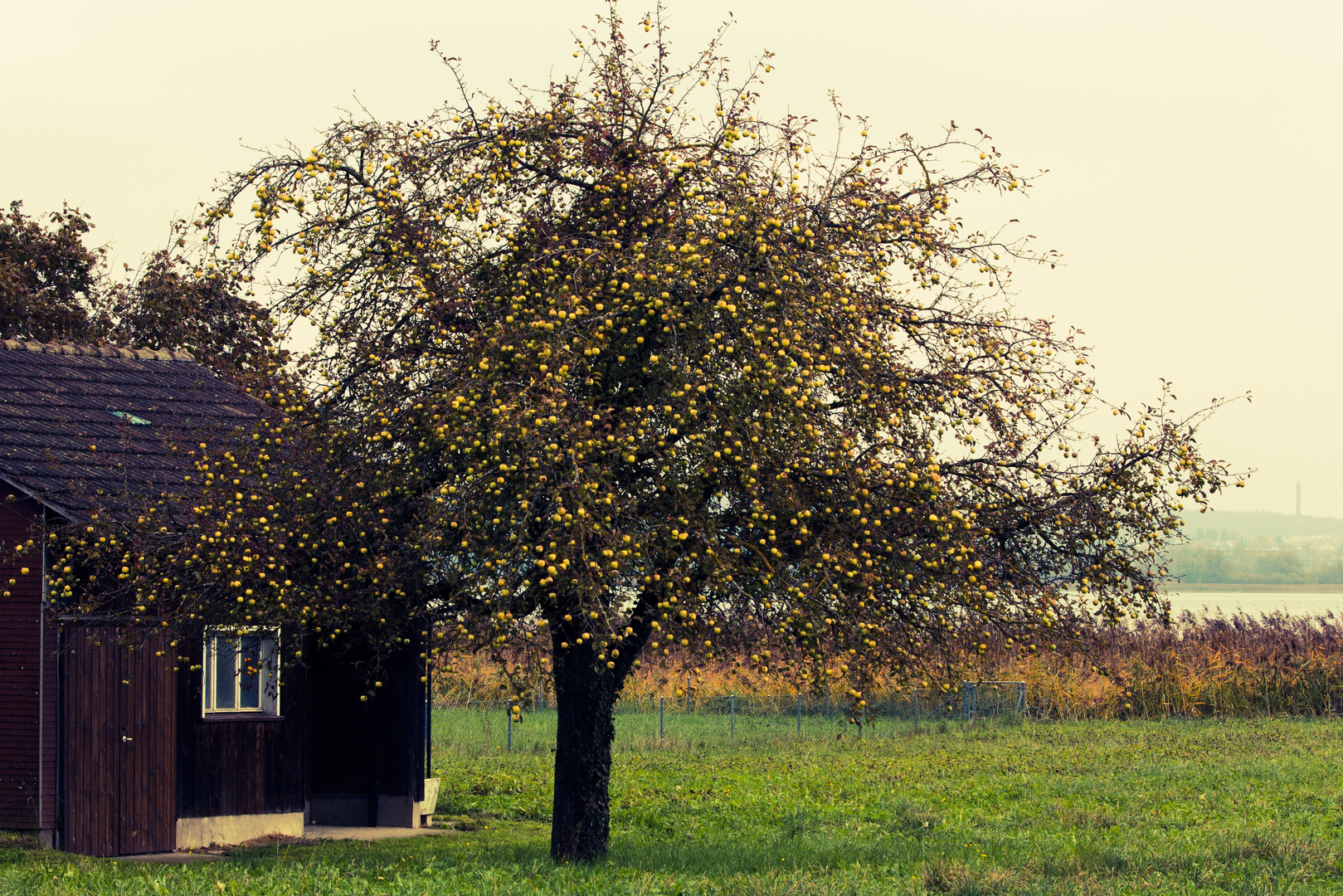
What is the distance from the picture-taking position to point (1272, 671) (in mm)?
34188

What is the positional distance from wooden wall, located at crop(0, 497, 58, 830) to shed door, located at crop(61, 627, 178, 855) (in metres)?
0.27

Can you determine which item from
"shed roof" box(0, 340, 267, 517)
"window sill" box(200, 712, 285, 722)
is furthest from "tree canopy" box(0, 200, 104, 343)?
"window sill" box(200, 712, 285, 722)

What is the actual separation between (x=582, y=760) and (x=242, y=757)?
5041 millimetres

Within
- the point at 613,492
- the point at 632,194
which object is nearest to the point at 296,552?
the point at 613,492

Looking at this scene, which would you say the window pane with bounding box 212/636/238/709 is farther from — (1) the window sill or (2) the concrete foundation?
(2) the concrete foundation

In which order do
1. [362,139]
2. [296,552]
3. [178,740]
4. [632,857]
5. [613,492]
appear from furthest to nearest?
[178,740]
[632,857]
[362,139]
[296,552]
[613,492]

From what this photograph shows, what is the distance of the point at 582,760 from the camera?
14.0 metres

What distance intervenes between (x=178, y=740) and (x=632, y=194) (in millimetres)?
8664

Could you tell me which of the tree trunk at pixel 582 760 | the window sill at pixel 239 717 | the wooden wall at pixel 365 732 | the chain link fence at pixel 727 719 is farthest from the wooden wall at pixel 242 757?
the chain link fence at pixel 727 719

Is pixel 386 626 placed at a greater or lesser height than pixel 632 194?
lesser

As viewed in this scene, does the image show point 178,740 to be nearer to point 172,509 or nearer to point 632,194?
point 172,509

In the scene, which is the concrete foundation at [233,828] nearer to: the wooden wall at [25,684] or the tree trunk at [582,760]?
the wooden wall at [25,684]

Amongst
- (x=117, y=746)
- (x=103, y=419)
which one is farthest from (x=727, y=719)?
(x=117, y=746)

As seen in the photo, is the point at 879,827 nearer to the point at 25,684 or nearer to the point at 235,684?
the point at 235,684
